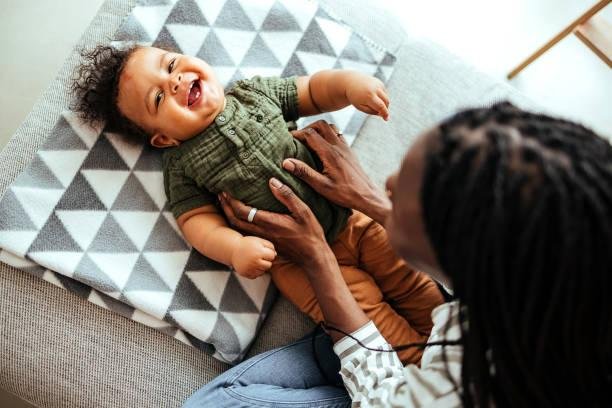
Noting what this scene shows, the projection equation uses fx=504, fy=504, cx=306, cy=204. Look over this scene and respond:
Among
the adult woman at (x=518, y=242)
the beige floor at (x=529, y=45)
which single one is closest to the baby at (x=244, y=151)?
the adult woman at (x=518, y=242)

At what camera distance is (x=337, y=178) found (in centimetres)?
101

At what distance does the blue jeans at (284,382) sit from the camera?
89cm

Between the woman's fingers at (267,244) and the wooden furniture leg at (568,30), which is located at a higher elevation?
the wooden furniture leg at (568,30)

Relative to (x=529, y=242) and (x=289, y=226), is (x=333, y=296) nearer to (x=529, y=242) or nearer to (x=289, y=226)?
(x=289, y=226)

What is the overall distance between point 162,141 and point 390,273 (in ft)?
1.73

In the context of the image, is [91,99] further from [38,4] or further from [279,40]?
[38,4]

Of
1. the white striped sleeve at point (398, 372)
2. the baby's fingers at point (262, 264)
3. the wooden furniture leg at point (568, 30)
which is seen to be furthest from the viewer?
the wooden furniture leg at point (568, 30)

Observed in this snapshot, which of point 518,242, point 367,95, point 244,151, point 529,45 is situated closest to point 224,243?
point 244,151

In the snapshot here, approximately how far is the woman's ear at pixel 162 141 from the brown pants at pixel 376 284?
0.32 metres

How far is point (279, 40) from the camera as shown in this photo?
1.17 m

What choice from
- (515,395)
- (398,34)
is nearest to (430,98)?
(398,34)

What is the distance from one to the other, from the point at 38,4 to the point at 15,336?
3.38ft

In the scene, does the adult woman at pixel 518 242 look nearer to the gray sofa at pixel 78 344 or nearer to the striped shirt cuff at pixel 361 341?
the striped shirt cuff at pixel 361 341

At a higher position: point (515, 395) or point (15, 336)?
point (515, 395)
